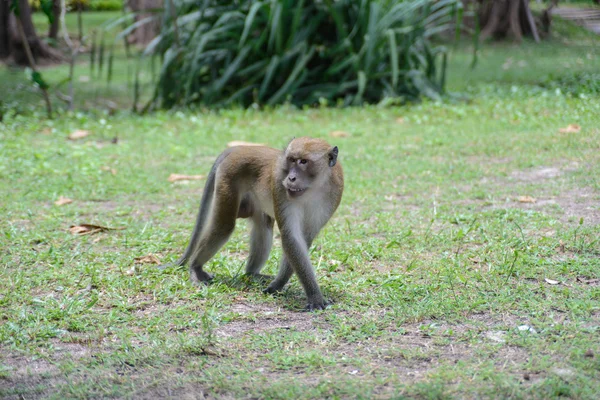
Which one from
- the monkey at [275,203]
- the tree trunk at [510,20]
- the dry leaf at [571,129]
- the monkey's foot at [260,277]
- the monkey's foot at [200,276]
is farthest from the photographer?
the tree trunk at [510,20]

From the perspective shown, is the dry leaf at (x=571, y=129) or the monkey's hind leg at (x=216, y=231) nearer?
the monkey's hind leg at (x=216, y=231)

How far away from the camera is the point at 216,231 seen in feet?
16.0

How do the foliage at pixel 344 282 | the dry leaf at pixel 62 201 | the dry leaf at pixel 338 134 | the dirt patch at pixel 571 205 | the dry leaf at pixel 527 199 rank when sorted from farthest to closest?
1. the dry leaf at pixel 338 134
2. the dry leaf at pixel 62 201
3. the dry leaf at pixel 527 199
4. the dirt patch at pixel 571 205
5. the foliage at pixel 344 282

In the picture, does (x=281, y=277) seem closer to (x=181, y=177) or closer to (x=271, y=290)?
(x=271, y=290)

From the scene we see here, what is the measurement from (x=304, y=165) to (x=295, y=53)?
7484 millimetres

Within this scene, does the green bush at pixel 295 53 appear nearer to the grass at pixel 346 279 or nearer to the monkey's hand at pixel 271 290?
the grass at pixel 346 279

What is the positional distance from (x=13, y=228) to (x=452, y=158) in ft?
15.1

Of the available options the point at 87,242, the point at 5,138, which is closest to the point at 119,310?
the point at 87,242

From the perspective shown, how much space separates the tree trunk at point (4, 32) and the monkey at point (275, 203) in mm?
13987

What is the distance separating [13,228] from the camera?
611cm

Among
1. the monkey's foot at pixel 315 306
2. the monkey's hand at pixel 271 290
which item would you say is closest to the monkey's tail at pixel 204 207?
the monkey's hand at pixel 271 290

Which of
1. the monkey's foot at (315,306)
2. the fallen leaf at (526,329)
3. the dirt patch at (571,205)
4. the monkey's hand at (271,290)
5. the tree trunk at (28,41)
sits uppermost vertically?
the fallen leaf at (526,329)

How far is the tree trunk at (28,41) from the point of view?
17.1 metres

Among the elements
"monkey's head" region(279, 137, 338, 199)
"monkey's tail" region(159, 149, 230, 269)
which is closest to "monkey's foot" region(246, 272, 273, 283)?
"monkey's tail" region(159, 149, 230, 269)
